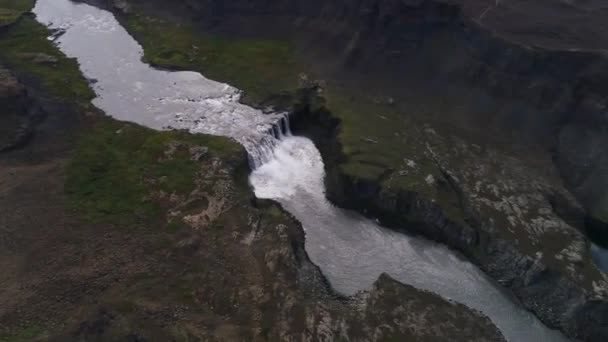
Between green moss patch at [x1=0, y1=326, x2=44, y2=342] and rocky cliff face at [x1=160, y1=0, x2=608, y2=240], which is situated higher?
rocky cliff face at [x1=160, y1=0, x2=608, y2=240]

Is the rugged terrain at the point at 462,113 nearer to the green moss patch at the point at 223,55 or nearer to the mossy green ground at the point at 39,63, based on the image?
the green moss patch at the point at 223,55

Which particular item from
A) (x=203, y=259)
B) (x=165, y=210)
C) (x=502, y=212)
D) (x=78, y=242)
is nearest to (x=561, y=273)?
(x=502, y=212)

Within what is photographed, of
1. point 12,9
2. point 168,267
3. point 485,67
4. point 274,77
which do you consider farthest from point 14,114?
point 485,67

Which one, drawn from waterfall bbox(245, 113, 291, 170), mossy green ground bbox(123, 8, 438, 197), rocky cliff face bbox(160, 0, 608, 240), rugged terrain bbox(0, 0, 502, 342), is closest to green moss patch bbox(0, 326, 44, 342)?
rugged terrain bbox(0, 0, 502, 342)

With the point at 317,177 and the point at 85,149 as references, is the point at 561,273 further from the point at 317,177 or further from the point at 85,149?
the point at 85,149

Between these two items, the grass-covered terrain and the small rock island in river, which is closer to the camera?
the small rock island in river

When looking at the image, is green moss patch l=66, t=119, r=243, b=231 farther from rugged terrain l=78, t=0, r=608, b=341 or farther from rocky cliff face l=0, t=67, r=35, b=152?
rugged terrain l=78, t=0, r=608, b=341
